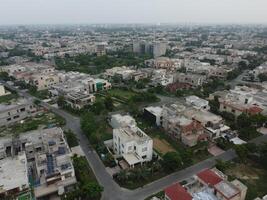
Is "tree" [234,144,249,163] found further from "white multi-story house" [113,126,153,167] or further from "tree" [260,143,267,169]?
"white multi-story house" [113,126,153,167]

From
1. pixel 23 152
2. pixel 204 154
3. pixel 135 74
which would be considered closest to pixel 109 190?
pixel 23 152

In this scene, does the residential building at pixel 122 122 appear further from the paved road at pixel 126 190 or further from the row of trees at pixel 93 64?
the row of trees at pixel 93 64

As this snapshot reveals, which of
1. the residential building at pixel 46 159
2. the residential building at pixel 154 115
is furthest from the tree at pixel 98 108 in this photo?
the residential building at pixel 46 159

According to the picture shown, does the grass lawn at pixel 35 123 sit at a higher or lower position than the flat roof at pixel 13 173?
lower

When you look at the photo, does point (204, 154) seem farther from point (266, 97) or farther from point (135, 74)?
point (135, 74)

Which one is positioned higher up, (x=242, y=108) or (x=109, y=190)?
(x=242, y=108)

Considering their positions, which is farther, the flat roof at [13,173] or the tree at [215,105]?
the tree at [215,105]

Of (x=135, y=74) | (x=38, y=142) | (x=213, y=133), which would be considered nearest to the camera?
(x=38, y=142)
